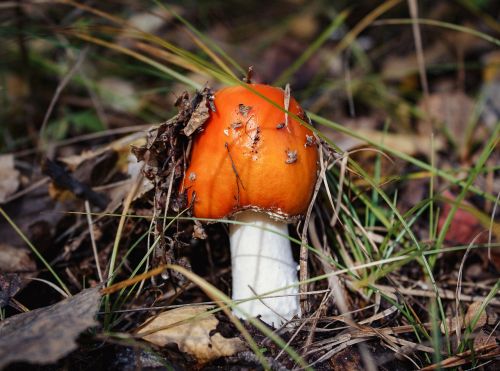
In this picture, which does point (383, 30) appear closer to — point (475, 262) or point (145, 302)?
point (475, 262)

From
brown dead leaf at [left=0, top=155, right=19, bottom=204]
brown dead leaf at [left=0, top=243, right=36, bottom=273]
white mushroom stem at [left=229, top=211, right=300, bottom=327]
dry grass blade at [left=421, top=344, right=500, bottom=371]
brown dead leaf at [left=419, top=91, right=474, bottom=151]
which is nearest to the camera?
dry grass blade at [left=421, top=344, right=500, bottom=371]

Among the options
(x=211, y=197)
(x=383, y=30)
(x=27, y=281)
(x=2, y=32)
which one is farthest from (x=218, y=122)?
(x=383, y=30)

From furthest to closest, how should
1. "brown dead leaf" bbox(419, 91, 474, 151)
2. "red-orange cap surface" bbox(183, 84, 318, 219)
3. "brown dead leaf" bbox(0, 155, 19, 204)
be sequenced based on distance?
"brown dead leaf" bbox(419, 91, 474, 151)
"brown dead leaf" bbox(0, 155, 19, 204)
"red-orange cap surface" bbox(183, 84, 318, 219)

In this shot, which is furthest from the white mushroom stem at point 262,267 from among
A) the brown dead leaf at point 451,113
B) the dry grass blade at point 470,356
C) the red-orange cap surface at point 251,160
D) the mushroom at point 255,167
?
the brown dead leaf at point 451,113

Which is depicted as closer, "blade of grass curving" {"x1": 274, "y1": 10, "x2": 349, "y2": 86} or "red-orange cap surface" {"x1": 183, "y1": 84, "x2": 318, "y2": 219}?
"red-orange cap surface" {"x1": 183, "y1": 84, "x2": 318, "y2": 219}

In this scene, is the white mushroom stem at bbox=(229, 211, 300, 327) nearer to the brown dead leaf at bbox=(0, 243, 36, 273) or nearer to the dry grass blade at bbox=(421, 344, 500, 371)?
the dry grass blade at bbox=(421, 344, 500, 371)

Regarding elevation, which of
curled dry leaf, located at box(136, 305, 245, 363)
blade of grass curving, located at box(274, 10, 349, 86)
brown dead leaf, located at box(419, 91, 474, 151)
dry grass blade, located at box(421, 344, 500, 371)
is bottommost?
dry grass blade, located at box(421, 344, 500, 371)

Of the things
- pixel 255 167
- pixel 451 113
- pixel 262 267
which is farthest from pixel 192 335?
pixel 451 113

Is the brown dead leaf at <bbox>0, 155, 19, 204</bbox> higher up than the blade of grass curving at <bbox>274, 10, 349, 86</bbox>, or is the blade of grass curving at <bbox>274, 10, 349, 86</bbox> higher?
the blade of grass curving at <bbox>274, 10, 349, 86</bbox>

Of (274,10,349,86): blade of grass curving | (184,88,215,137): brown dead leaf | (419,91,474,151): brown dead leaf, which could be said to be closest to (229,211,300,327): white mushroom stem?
(184,88,215,137): brown dead leaf
